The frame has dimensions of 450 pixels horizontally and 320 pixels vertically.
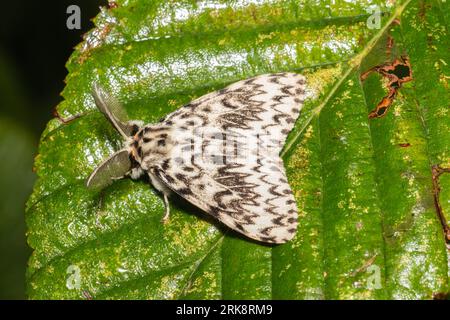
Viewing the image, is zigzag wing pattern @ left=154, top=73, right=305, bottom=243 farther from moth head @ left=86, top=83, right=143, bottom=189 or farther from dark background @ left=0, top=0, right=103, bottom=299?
dark background @ left=0, top=0, right=103, bottom=299

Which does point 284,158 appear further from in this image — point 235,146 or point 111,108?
point 111,108

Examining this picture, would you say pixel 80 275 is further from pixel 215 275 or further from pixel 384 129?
pixel 384 129

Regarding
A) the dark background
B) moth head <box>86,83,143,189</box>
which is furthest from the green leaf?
the dark background

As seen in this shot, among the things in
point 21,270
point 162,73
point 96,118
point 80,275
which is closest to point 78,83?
point 96,118

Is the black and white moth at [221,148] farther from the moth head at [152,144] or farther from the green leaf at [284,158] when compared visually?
the green leaf at [284,158]

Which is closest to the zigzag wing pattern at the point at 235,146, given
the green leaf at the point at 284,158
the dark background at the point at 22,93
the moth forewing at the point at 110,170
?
the green leaf at the point at 284,158

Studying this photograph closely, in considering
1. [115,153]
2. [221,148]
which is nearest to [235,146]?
[221,148]
